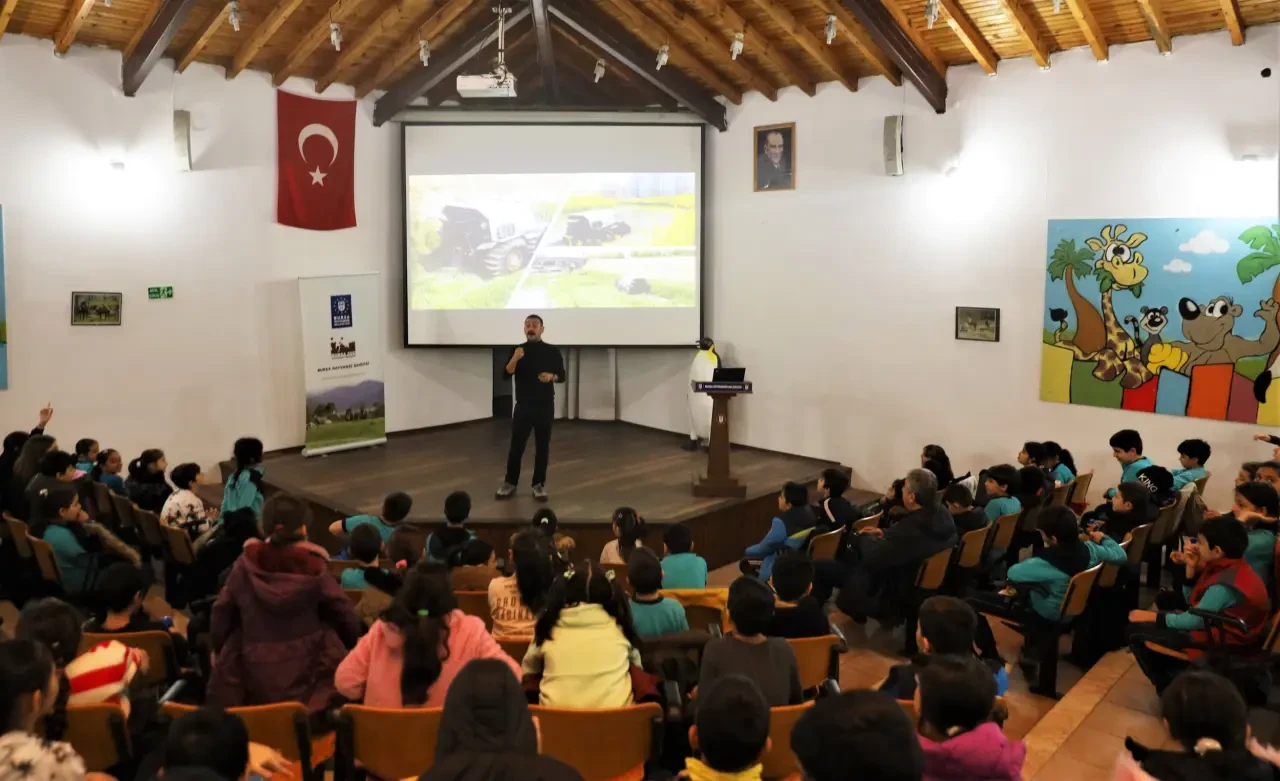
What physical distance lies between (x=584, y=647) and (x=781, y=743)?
65 cm

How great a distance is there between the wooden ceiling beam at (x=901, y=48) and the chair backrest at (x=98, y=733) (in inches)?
236

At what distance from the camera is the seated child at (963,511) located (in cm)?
508

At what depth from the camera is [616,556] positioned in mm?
4668

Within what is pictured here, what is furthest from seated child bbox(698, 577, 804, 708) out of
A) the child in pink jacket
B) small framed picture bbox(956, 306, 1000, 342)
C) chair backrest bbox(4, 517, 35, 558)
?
small framed picture bbox(956, 306, 1000, 342)

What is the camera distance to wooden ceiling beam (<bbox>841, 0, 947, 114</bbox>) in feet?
21.7

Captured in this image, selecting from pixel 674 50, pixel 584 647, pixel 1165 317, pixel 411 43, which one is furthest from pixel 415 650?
pixel 411 43

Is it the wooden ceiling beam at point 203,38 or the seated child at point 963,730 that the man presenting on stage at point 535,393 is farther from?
the seated child at point 963,730

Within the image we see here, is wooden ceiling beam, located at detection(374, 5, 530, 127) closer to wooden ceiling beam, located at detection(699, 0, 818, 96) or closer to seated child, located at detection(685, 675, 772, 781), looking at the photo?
wooden ceiling beam, located at detection(699, 0, 818, 96)

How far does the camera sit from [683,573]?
4.30m

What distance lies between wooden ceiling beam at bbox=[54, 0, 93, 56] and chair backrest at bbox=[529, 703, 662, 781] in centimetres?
609

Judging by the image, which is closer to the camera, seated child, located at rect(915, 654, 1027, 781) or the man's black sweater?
seated child, located at rect(915, 654, 1027, 781)

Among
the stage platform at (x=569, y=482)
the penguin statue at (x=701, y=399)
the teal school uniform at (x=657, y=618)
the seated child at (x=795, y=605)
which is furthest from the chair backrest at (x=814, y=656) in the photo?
the penguin statue at (x=701, y=399)

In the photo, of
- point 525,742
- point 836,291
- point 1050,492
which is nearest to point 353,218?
point 836,291

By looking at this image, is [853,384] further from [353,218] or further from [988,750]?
[988,750]
